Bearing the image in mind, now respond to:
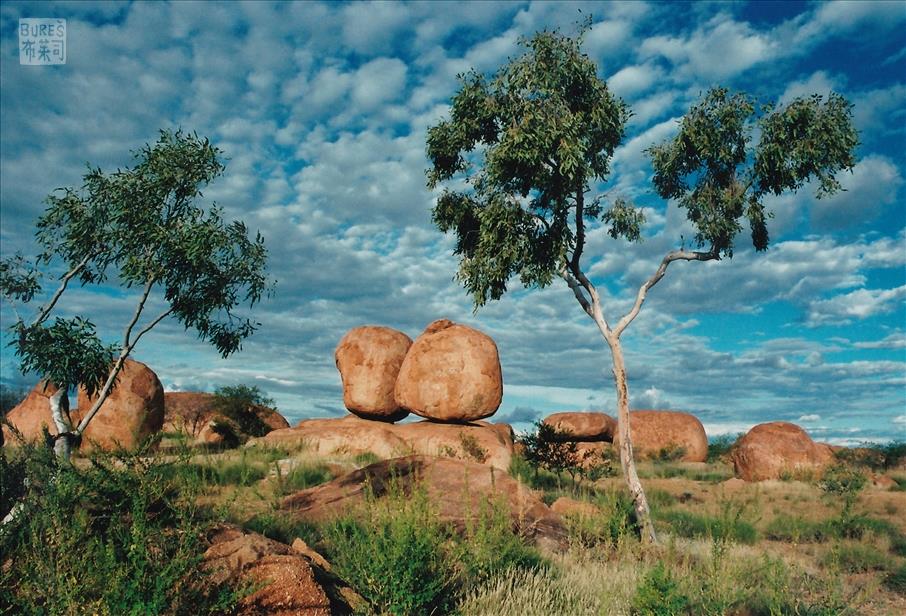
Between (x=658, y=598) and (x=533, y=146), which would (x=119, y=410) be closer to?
(x=533, y=146)

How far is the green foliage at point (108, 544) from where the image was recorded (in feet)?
19.2

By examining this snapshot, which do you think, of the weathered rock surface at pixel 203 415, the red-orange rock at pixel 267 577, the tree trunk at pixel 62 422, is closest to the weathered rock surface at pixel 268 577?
the red-orange rock at pixel 267 577

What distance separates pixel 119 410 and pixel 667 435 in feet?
88.7

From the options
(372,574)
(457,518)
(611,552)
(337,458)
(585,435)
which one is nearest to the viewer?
(372,574)

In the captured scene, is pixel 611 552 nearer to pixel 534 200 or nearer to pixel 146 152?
pixel 534 200

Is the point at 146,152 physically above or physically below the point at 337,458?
above

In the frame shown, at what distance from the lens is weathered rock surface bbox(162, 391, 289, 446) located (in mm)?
31297

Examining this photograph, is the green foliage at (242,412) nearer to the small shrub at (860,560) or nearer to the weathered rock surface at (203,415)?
the weathered rock surface at (203,415)

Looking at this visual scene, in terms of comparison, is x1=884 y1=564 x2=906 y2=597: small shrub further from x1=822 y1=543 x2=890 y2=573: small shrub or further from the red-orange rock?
the red-orange rock

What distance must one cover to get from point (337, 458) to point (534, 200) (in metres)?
11.0

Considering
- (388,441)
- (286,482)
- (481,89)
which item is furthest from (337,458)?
(481,89)

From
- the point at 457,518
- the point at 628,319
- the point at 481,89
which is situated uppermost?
the point at 481,89

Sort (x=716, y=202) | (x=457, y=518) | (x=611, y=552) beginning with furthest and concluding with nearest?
(x=716, y=202) → (x=611, y=552) → (x=457, y=518)

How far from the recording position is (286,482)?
1712cm
